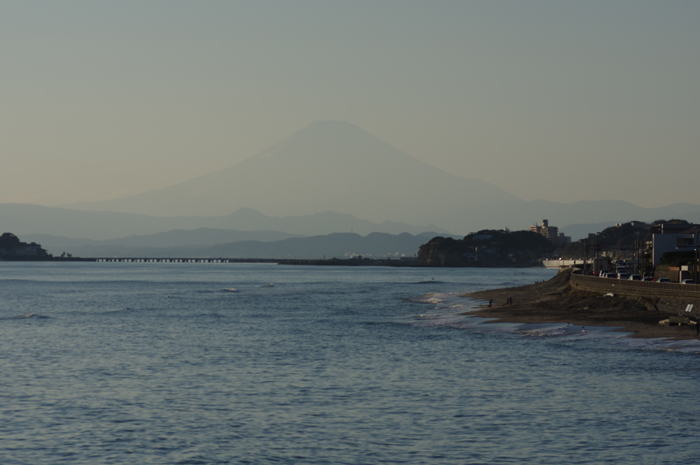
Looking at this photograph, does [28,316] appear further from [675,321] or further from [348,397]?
[675,321]

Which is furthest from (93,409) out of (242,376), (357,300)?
(357,300)

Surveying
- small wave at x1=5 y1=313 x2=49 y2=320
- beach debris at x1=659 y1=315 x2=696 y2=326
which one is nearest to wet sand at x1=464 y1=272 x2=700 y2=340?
beach debris at x1=659 y1=315 x2=696 y2=326

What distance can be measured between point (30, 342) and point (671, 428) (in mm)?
48309

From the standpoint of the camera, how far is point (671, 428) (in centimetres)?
2694

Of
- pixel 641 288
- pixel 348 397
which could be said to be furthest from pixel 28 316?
pixel 641 288

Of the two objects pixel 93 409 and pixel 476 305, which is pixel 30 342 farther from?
pixel 476 305

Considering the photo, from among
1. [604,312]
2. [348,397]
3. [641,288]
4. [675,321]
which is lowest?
[348,397]

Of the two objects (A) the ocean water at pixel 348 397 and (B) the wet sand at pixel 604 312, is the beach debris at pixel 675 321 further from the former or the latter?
(A) the ocean water at pixel 348 397

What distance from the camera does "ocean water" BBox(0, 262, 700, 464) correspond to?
24281mm

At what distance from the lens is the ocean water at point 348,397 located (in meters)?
24.3

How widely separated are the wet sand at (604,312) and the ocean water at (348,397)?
14.6 feet

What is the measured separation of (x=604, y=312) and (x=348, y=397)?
4949 centimetres

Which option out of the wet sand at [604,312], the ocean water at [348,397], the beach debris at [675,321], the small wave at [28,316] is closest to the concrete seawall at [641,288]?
the wet sand at [604,312]

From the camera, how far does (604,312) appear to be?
74312mm
